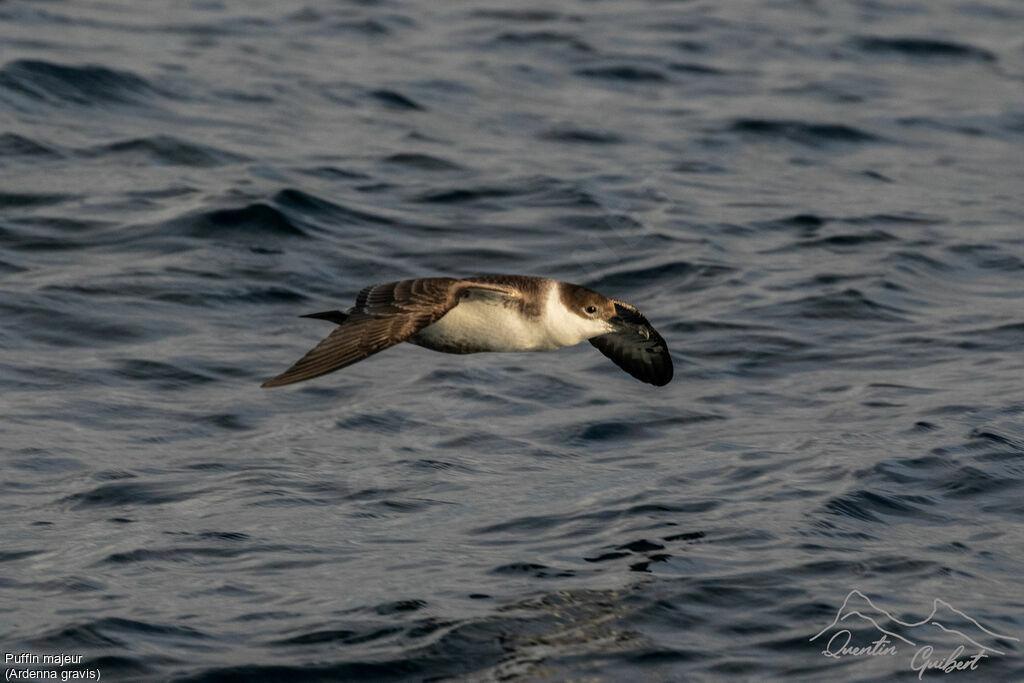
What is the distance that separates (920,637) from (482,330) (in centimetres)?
325

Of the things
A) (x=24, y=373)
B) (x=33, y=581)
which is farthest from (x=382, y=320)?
(x=24, y=373)

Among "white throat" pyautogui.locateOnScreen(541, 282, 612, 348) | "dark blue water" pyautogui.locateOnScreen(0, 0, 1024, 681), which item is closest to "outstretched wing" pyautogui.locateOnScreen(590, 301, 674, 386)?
"dark blue water" pyautogui.locateOnScreen(0, 0, 1024, 681)

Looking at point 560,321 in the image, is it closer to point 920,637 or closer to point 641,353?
point 641,353

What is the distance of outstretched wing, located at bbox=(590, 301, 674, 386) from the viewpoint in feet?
36.9

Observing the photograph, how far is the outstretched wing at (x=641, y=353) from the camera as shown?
1126cm

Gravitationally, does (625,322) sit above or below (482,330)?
below

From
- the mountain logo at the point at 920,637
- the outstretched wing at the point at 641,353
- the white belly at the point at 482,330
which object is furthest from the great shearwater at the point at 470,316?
the mountain logo at the point at 920,637

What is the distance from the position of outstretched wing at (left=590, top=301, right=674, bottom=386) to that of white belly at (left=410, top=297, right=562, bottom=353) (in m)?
1.51

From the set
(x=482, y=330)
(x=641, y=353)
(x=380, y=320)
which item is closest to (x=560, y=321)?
(x=482, y=330)

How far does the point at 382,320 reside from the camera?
30.1 ft

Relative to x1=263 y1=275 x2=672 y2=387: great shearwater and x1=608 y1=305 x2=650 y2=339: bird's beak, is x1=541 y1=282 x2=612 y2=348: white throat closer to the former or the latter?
x1=263 y1=275 x2=672 y2=387: great shearwater

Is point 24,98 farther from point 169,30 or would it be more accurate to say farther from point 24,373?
point 24,373

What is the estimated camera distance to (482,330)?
9578mm

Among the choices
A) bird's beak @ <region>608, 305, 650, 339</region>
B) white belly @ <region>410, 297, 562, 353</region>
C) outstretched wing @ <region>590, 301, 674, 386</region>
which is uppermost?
white belly @ <region>410, 297, 562, 353</region>
